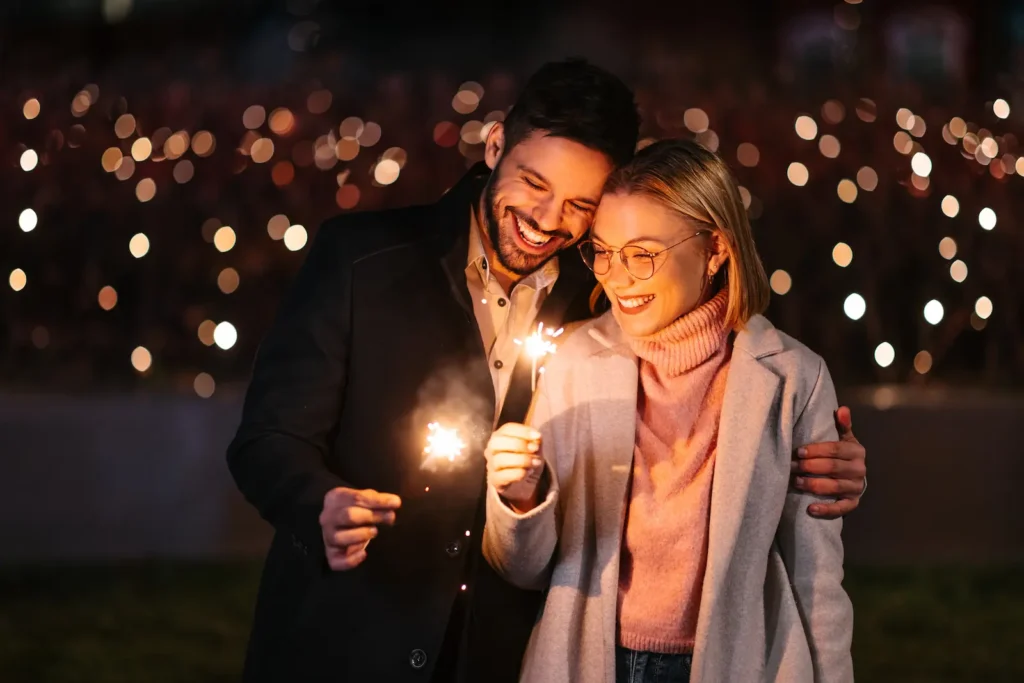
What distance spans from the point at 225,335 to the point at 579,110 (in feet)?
14.5

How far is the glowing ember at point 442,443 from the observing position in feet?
10.2

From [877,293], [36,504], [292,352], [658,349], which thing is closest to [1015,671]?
[877,293]

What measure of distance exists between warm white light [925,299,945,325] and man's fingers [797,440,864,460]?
4.44 metres

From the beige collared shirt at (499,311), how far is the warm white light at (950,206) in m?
4.58

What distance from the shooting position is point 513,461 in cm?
295

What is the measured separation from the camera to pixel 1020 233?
755 centimetres

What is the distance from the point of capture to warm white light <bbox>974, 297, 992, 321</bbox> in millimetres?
7520

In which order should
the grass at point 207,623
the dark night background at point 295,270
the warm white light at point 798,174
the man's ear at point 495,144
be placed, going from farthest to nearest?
1. the warm white light at point 798,174
2. the dark night background at point 295,270
3. the grass at point 207,623
4. the man's ear at point 495,144

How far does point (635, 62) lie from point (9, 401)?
1260 cm

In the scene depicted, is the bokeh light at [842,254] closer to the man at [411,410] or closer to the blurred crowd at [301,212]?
the blurred crowd at [301,212]

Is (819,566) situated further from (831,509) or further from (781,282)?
(781,282)

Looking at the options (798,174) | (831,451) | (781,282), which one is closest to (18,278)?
(781,282)

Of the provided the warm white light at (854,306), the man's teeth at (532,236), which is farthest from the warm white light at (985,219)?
the man's teeth at (532,236)

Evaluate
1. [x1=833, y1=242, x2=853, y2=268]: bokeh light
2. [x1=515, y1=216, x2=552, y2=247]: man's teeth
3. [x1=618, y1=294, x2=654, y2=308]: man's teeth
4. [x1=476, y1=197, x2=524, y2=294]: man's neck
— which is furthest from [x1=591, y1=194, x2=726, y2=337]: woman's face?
[x1=833, y1=242, x2=853, y2=268]: bokeh light
